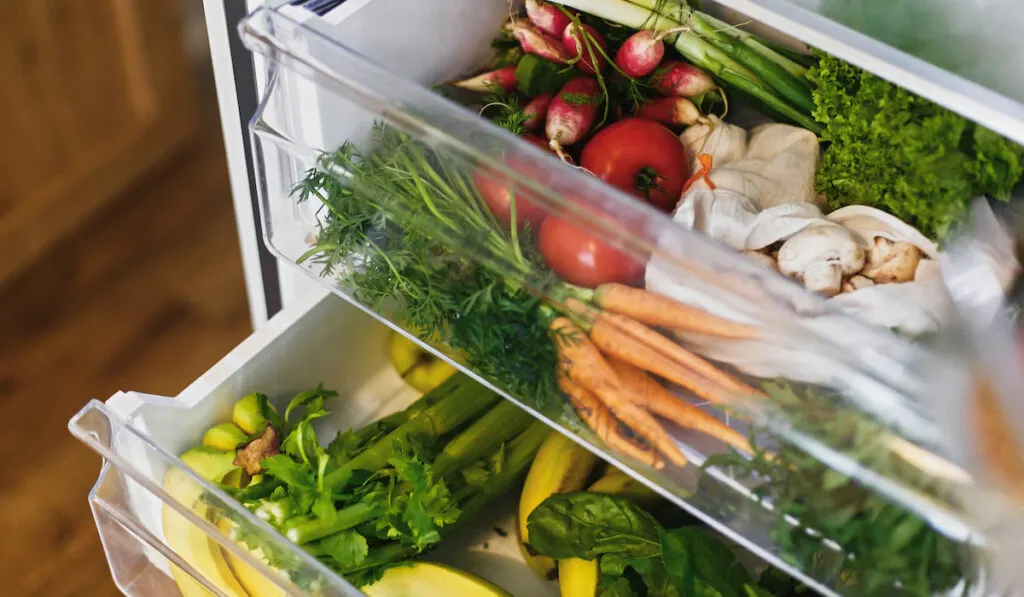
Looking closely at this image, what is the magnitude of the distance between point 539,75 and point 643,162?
14cm

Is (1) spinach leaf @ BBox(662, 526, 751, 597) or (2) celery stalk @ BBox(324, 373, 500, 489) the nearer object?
(1) spinach leaf @ BBox(662, 526, 751, 597)

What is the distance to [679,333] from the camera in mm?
641

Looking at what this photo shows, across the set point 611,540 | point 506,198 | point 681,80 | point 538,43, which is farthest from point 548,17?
point 611,540

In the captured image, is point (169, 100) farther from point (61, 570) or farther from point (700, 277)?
point (700, 277)

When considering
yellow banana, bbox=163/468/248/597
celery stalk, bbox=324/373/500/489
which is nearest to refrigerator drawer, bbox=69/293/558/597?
yellow banana, bbox=163/468/248/597

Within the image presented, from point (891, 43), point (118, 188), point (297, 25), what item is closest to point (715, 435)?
point (891, 43)

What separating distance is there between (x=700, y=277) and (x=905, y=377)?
132mm

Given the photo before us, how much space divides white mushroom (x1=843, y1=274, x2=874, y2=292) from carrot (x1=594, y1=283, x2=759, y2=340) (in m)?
0.10

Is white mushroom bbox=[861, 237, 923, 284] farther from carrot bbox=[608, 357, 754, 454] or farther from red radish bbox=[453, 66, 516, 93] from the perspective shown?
red radish bbox=[453, 66, 516, 93]

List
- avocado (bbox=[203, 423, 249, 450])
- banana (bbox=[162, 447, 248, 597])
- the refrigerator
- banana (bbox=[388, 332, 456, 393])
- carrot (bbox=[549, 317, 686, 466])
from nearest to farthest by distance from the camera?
1. the refrigerator
2. carrot (bbox=[549, 317, 686, 466])
3. banana (bbox=[162, 447, 248, 597])
4. avocado (bbox=[203, 423, 249, 450])
5. banana (bbox=[388, 332, 456, 393])

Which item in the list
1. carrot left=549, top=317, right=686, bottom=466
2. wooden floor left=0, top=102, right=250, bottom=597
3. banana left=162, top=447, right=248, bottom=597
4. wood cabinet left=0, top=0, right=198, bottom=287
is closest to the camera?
carrot left=549, top=317, right=686, bottom=466

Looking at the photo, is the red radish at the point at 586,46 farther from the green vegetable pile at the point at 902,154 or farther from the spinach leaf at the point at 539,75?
the green vegetable pile at the point at 902,154

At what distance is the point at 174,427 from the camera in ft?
2.89

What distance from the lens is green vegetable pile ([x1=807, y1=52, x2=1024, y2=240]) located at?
0.62 m
